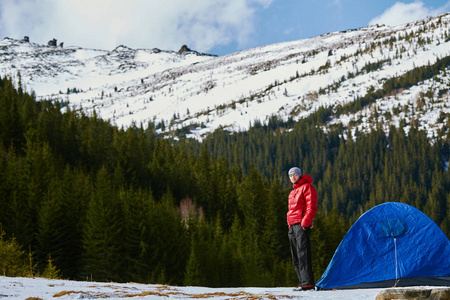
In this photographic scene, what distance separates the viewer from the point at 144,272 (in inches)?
1661

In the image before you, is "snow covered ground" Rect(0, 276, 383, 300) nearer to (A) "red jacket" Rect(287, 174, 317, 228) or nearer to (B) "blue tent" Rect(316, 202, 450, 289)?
(A) "red jacket" Rect(287, 174, 317, 228)

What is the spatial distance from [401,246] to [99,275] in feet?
102

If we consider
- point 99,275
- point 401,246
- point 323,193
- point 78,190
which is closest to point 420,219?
point 401,246

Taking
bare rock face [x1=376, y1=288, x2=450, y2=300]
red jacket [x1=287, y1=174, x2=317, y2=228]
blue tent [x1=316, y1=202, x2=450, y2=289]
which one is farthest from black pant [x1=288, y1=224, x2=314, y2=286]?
bare rock face [x1=376, y1=288, x2=450, y2=300]

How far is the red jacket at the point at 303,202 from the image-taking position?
956cm

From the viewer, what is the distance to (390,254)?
12328 mm

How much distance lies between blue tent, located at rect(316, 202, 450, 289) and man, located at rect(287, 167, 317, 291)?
2.36 m

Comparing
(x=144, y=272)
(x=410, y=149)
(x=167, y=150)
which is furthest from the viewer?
Result: (x=410, y=149)

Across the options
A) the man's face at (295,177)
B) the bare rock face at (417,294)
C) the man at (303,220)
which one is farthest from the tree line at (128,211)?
the bare rock face at (417,294)

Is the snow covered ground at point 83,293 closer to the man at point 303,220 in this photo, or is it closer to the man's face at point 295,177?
the man at point 303,220

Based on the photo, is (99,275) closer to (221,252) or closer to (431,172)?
(221,252)

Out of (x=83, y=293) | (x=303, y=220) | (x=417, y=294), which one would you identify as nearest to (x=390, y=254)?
(x=303, y=220)

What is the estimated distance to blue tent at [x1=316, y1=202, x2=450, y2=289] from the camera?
12.0 meters

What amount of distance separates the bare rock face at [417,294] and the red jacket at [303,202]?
9.15 feet
